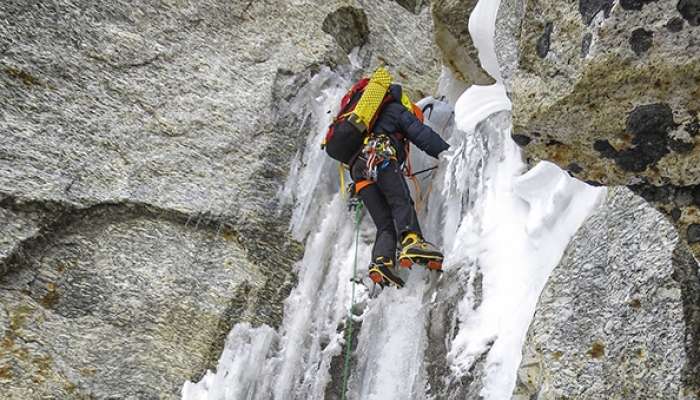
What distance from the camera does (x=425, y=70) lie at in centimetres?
901

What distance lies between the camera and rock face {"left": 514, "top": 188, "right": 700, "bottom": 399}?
2746 mm

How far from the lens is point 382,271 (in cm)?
546

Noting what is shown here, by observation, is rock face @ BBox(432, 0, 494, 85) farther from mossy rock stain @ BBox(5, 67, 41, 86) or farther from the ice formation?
mossy rock stain @ BBox(5, 67, 41, 86)

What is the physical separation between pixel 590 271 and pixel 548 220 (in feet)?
3.04

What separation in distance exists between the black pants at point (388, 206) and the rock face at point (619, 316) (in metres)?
1.94

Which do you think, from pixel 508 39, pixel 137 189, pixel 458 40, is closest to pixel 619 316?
pixel 508 39

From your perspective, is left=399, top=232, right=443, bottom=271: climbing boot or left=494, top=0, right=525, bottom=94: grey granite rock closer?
left=494, top=0, right=525, bottom=94: grey granite rock

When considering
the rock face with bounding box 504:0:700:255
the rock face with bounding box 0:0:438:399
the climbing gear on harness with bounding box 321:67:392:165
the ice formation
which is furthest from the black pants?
the rock face with bounding box 504:0:700:255

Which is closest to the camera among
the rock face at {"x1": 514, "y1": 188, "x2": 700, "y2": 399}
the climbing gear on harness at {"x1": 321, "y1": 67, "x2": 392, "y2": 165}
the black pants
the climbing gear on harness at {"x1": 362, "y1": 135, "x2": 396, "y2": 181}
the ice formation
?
the rock face at {"x1": 514, "y1": 188, "x2": 700, "y2": 399}

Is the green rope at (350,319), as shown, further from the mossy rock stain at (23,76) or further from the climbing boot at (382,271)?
the mossy rock stain at (23,76)

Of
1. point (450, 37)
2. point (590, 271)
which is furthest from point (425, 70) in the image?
point (590, 271)

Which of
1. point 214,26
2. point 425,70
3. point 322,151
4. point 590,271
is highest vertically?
point 425,70

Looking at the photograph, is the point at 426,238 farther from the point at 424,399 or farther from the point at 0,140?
the point at 0,140

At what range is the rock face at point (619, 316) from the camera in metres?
2.75
